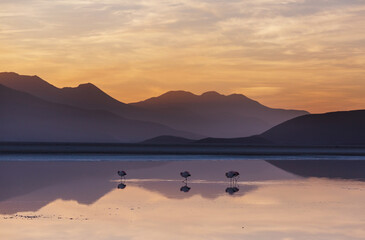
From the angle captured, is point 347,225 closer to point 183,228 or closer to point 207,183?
point 183,228

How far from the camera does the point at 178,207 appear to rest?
26219 millimetres

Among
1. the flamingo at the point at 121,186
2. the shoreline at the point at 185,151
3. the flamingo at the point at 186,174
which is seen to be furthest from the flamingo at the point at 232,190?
the shoreline at the point at 185,151

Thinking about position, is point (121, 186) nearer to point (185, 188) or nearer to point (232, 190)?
point (185, 188)

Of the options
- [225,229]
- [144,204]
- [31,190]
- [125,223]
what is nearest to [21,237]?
[125,223]

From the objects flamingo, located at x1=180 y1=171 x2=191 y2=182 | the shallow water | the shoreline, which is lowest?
the shallow water

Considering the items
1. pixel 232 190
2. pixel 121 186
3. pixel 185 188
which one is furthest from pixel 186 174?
pixel 232 190

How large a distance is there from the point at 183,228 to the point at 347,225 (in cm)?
494

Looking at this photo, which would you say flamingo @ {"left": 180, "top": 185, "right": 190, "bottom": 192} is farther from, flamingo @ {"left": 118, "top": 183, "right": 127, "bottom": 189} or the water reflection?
flamingo @ {"left": 118, "top": 183, "right": 127, "bottom": 189}

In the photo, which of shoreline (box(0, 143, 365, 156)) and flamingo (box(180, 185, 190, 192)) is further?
shoreline (box(0, 143, 365, 156))

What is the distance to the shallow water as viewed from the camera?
20.8 metres

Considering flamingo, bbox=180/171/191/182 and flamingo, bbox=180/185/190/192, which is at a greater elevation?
flamingo, bbox=180/171/191/182

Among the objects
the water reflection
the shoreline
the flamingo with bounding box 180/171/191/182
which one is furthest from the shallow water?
the shoreline

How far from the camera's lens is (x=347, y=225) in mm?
22359

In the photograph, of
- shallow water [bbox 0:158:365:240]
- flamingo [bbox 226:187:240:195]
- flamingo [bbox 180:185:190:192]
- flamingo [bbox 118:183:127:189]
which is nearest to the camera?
shallow water [bbox 0:158:365:240]
